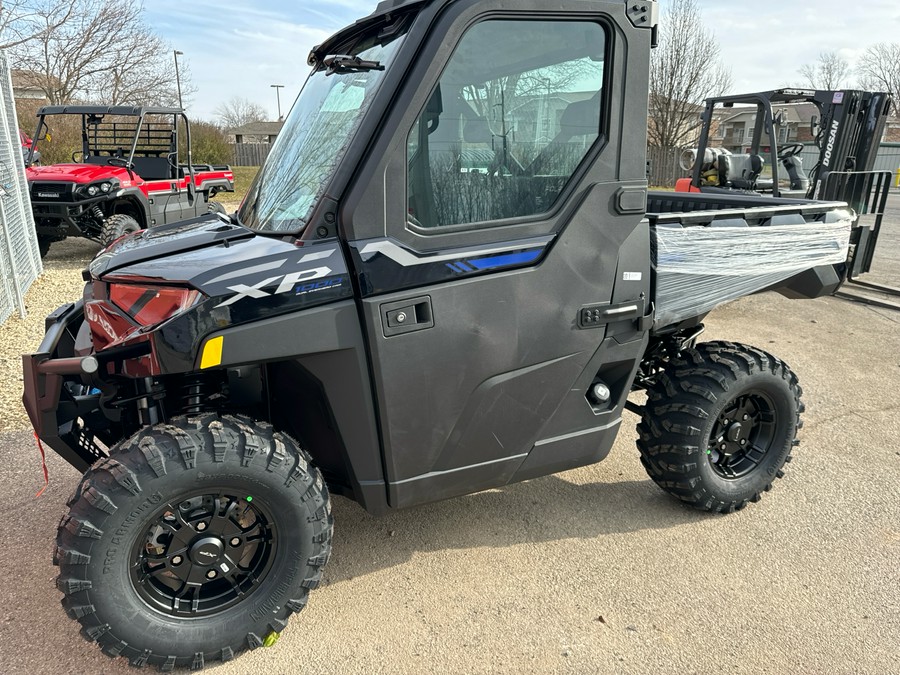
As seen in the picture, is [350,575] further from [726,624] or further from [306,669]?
[726,624]

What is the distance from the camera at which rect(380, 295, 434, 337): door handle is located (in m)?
2.29

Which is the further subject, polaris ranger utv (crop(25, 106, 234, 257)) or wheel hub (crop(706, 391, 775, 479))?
polaris ranger utv (crop(25, 106, 234, 257))

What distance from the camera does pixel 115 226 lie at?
968 cm

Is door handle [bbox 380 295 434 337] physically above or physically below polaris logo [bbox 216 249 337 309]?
below

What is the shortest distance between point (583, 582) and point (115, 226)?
921cm

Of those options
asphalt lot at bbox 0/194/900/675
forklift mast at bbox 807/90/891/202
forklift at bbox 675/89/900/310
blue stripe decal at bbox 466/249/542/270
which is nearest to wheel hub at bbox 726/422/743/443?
asphalt lot at bbox 0/194/900/675

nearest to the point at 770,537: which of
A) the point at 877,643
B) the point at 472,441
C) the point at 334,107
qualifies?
the point at 877,643

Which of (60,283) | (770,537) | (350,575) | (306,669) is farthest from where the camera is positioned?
(60,283)

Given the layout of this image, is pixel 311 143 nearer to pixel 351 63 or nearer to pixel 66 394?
pixel 351 63

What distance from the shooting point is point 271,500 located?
2.35 m

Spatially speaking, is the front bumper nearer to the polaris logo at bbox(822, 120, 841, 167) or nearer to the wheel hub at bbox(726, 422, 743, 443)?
the wheel hub at bbox(726, 422, 743, 443)

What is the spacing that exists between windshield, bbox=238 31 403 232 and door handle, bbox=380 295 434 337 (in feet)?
1.41

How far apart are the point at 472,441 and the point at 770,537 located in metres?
1.66

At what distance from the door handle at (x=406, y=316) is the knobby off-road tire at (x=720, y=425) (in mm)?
1478
